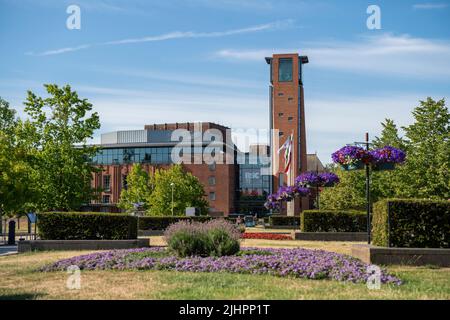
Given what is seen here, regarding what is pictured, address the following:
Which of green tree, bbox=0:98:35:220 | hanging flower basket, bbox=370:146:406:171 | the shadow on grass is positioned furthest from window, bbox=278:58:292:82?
the shadow on grass

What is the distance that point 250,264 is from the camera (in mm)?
14086

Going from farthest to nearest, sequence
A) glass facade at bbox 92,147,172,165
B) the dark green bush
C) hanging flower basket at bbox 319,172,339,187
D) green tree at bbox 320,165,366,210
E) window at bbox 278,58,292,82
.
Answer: glass facade at bbox 92,147,172,165 < window at bbox 278,58,292,82 < green tree at bbox 320,165,366,210 < the dark green bush < hanging flower basket at bbox 319,172,339,187

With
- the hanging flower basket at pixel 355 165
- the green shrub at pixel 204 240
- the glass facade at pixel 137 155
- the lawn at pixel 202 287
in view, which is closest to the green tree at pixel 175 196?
the glass facade at pixel 137 155

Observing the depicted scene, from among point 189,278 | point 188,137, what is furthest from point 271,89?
point 189,278

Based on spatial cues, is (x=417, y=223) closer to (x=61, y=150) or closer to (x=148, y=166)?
(x=61, y=150)

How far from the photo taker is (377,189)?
51.8 meters

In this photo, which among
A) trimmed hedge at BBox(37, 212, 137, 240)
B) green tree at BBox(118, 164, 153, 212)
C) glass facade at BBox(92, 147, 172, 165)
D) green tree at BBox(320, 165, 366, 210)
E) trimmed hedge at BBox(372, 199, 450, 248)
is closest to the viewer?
trimmed hedge at BBox(372, 199, 450, 248)

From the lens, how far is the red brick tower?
8988 centimetres

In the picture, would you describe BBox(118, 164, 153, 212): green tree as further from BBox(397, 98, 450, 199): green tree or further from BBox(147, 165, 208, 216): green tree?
BBox(397, 98, 450, 199): green tree

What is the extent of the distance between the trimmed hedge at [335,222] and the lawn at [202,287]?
686 inches

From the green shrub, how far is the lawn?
2.33 metres

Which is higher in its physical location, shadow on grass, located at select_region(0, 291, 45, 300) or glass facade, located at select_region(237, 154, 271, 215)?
glass facade, located at select_region(237, 154, 271, 215)

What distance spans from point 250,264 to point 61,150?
2306cm
